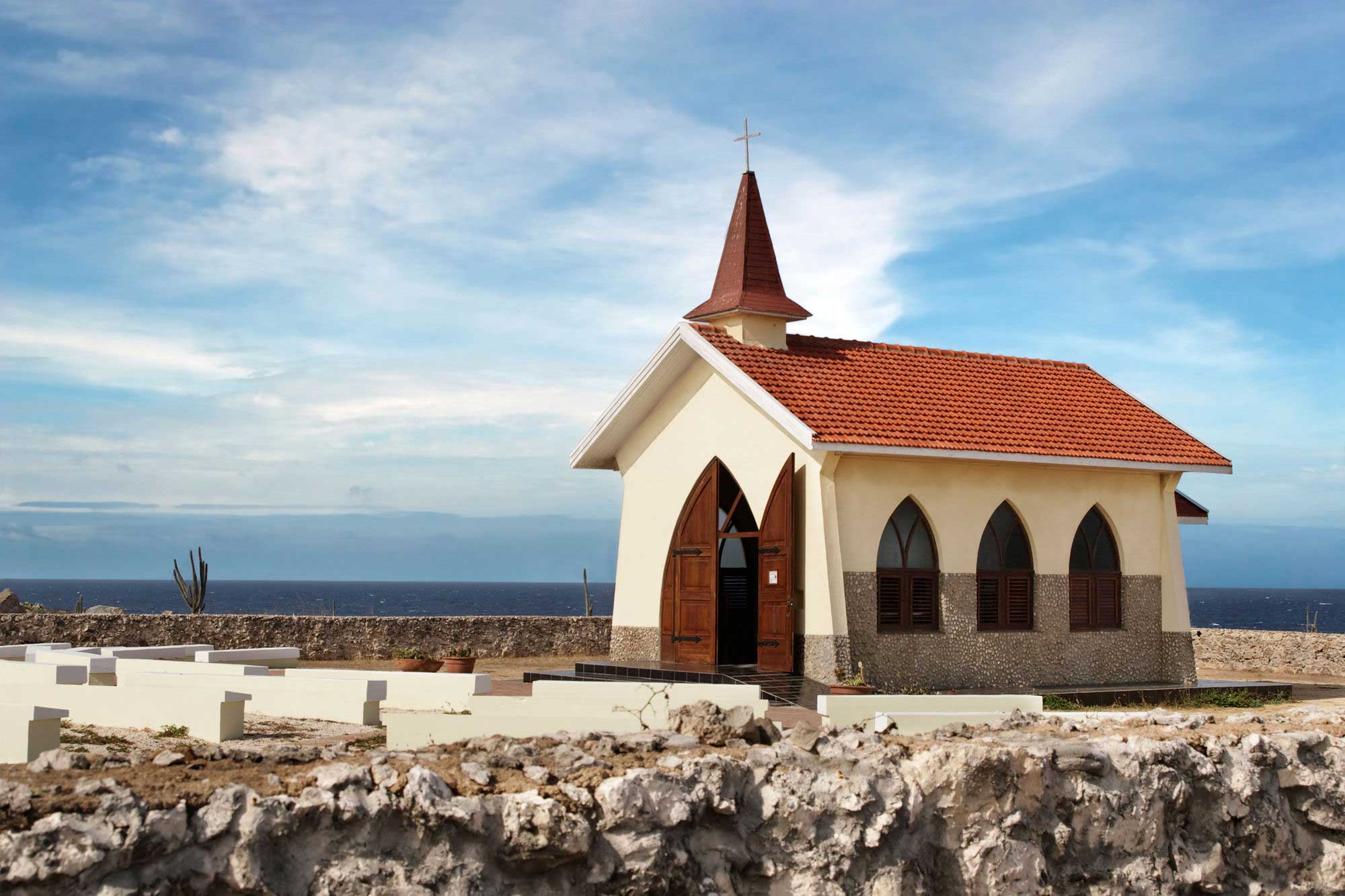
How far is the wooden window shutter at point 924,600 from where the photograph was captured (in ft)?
65.8

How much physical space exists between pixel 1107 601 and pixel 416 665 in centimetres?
1152

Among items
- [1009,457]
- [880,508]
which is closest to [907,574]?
[880,508]

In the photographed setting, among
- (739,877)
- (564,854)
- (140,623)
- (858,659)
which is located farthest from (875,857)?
(140,623)

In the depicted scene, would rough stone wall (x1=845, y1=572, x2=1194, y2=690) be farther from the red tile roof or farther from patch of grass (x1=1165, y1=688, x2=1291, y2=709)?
the red tile roof

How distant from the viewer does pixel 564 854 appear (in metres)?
8.51

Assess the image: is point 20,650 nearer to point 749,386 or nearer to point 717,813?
point 749,386

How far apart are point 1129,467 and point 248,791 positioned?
17129 mm

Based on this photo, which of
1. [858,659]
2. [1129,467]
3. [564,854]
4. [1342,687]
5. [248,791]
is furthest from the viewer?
[1342,687]

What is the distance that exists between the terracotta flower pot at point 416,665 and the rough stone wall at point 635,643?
11.0 ft

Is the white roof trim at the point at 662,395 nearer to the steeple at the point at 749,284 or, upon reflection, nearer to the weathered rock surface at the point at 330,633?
the steeple at the point at 749,284

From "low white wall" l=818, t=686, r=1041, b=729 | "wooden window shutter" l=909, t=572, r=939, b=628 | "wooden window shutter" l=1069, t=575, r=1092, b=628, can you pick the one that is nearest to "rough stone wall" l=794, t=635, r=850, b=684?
"wooden window shutter" l=909, t=572, r=939, b=628

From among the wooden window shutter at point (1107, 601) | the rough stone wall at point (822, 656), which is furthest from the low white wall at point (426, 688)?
the wooden window shutter at point (1107, 601)

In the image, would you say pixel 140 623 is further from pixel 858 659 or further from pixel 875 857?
pixel 875 857

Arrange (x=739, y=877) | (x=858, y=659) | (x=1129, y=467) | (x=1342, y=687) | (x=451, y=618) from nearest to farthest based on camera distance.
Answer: (x=739, y=877)
(x=858, y=659)
(x=1129, y=467)
(x=1342, y=687)
(x=451, y=618)
